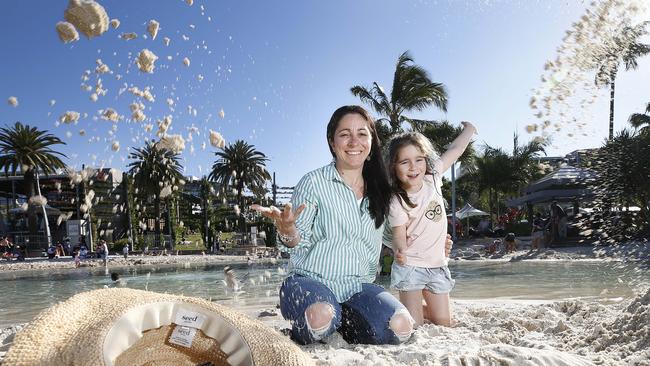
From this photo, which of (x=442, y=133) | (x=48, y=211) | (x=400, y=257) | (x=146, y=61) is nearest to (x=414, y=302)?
(x=400, y=257)

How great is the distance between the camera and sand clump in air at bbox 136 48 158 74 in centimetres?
575

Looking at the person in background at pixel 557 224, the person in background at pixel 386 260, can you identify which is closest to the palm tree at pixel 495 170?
the person in background at pixel 557 224

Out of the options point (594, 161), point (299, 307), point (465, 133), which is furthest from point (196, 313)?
point (594, 161)

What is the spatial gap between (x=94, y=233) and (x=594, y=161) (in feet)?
100

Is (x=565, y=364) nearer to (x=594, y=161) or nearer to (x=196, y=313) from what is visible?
(x=196, y=313)

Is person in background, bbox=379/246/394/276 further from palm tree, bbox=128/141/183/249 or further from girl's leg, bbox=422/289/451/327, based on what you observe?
palm tree, bbox=128/141/183/249

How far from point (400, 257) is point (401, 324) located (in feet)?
2.07

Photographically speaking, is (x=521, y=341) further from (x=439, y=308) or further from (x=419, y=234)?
(x=419, y=234)

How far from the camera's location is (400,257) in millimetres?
3600

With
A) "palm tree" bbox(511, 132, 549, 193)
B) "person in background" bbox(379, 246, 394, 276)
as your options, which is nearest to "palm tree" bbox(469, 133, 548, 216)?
"palm tree" bbox(511, 132, 549, 193)

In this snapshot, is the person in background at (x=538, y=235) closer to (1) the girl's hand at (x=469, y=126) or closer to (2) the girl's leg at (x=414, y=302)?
(1) the girl's hand at (x=469, y=126)

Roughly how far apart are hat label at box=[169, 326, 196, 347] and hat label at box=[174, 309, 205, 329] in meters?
0.02

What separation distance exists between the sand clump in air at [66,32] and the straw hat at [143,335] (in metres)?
3.74

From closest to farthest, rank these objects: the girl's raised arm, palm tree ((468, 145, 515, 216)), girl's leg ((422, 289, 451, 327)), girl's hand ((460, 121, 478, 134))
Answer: girl's leg ((422, 289, 451, 327))
the girl's raised arm
girl's hand ((460, 121, 478, 134))
palm tree ((468, 145, 515, 216))
